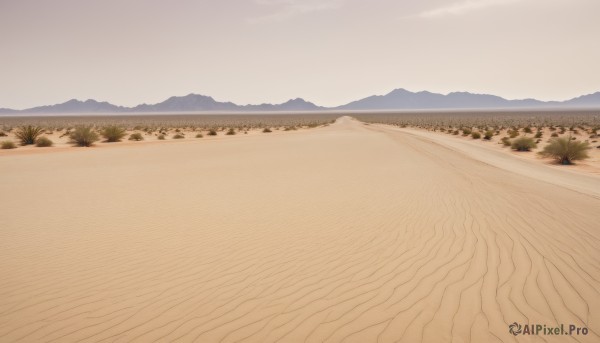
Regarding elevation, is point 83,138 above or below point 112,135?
above

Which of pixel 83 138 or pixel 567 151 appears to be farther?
pixel 83 138

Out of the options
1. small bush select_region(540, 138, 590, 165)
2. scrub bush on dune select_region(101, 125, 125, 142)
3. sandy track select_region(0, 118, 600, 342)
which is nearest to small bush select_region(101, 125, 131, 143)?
scrub bush on dune select_region(101, 125, 125, 142)

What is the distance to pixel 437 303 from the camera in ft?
12.3

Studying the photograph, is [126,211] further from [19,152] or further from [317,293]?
[19,152]

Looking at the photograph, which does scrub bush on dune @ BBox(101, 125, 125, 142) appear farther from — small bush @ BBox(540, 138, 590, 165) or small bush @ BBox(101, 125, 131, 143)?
small bush @ BBox(540, 138, 590, 165)

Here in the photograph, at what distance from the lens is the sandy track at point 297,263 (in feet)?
11.3

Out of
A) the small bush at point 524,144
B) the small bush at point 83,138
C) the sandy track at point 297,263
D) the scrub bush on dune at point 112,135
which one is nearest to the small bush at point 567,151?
the small bush at point 524,144

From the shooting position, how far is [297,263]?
4.88 metres

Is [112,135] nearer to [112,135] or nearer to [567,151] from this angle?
[112,135]

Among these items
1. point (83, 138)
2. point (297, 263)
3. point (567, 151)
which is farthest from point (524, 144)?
point (83, 138)

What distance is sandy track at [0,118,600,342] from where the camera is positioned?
3.43 m

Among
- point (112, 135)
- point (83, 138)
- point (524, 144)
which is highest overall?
point (83, 138)

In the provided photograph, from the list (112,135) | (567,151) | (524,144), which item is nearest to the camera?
(567,151)

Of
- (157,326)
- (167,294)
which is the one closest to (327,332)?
(157,326)
